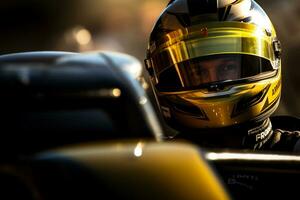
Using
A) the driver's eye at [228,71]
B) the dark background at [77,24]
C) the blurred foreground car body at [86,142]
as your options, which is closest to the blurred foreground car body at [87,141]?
the blurred foreground car body at [86,142]

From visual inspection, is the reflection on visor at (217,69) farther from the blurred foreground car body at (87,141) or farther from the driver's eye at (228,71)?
the blurred foreground car body at (87,141)

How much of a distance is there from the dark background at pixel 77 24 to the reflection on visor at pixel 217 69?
10.6 m

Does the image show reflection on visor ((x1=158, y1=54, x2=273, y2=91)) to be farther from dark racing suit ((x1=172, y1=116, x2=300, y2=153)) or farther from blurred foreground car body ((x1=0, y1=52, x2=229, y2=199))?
blurred foreground car body ((x1=0, y1=52, x2=229, y2=199))

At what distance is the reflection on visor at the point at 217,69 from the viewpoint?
466 cm

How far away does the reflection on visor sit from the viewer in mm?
4656

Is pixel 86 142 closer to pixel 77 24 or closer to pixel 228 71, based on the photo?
pixel 228 71

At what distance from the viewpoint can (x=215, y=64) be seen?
4.67 m

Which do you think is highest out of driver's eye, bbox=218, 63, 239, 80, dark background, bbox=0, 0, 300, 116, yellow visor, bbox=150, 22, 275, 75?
yellow visor, bbox=150, 22, 275, 75

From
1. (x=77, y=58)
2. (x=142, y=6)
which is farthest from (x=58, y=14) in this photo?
(x=77, y=58)

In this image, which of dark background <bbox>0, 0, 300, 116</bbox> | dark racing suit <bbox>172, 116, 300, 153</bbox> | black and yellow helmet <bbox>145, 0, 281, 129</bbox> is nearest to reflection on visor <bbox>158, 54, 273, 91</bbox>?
black and yellow helmet <bbox>145, 0, 281, 129</bbox>

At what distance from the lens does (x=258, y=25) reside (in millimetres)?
4930

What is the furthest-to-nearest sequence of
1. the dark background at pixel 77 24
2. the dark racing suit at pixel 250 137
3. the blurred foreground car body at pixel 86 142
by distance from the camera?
1. the dark background at pixel 77 24
2. the dark racing suit at pixel 250 137
3. the blurred foreground car body at pixel 86 142

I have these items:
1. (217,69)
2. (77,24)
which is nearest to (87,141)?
(217,69)

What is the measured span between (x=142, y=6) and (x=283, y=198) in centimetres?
1464
